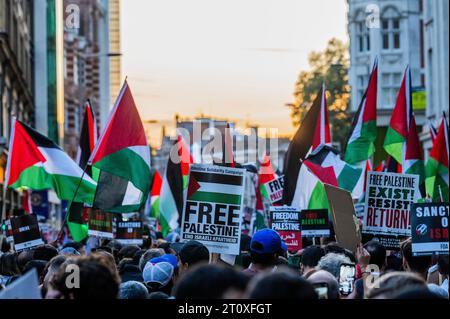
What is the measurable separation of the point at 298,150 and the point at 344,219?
6.94 meters

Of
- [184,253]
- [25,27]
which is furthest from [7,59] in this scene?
[184,253]

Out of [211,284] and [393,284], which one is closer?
[211,284]

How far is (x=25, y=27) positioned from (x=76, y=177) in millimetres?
37061

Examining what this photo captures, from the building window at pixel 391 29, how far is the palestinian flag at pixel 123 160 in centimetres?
5460

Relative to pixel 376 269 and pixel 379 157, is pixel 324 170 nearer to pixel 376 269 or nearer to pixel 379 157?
pixel 379 157

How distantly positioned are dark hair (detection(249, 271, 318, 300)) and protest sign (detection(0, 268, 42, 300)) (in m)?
0.93

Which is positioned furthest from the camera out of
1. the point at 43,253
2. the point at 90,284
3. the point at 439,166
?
the point at 439,166

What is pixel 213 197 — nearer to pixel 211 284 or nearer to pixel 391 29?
pixel 211 284

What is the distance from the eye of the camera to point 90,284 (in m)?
5.25

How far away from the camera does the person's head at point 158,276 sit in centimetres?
908

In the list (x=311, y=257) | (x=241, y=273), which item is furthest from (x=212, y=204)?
(x=241, y=273)

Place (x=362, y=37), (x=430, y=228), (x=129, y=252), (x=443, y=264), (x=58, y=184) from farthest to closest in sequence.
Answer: (x=362, y=37), (x=58, y=184), (x=129, y=252), (x=430, y=228), (x=443, y=264)

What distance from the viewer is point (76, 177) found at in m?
15.1

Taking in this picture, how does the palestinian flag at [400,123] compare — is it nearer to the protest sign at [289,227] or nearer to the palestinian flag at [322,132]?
the palestinian flag at [322,132]
